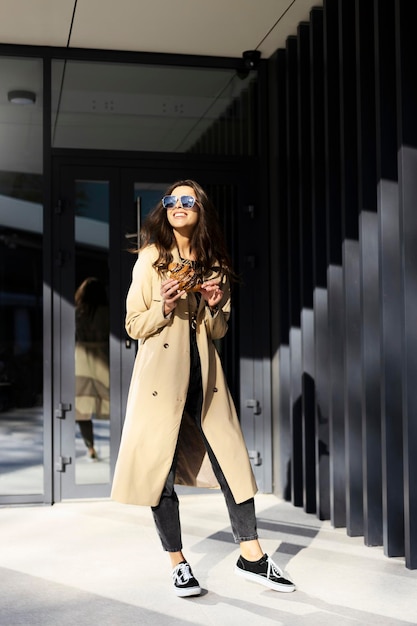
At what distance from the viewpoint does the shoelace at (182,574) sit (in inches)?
130

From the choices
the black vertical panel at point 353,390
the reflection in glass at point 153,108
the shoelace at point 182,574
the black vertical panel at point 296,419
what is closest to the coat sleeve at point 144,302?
the shoelace at point 182,574

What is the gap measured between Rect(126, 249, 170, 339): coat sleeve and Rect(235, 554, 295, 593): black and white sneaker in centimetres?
103

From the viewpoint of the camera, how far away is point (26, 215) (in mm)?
5348

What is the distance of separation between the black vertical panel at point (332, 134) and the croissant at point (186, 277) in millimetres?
1521

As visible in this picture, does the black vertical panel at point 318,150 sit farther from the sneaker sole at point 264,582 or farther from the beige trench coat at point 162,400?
the sneaker sole at point 264,582

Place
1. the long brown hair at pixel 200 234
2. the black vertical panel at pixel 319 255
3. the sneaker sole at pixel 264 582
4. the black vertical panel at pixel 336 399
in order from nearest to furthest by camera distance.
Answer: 1. the sneaker sole at pixel 264 582
2. the long brown hair at pixel 200 234
3. the black vertical panel at pixel 336 399
4. the black vertical panel at pixel 319 255

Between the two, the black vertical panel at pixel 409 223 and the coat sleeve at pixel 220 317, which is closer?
the coat sleeve at pixel 220 317

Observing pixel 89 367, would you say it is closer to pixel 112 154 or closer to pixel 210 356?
pixel 112 154

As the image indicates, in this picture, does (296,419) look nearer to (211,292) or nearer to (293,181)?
(293,181)

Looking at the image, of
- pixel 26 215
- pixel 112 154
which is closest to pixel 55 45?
pixel 112 154

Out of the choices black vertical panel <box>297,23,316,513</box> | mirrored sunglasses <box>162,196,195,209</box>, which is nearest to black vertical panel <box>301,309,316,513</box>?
black vertical panel <box>297,23,316,513</box>

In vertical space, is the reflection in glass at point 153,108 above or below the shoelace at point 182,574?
above

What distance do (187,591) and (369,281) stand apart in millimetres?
1759

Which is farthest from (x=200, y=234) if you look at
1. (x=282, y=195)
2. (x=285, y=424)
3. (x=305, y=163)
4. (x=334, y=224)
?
(x=285, y=424)
